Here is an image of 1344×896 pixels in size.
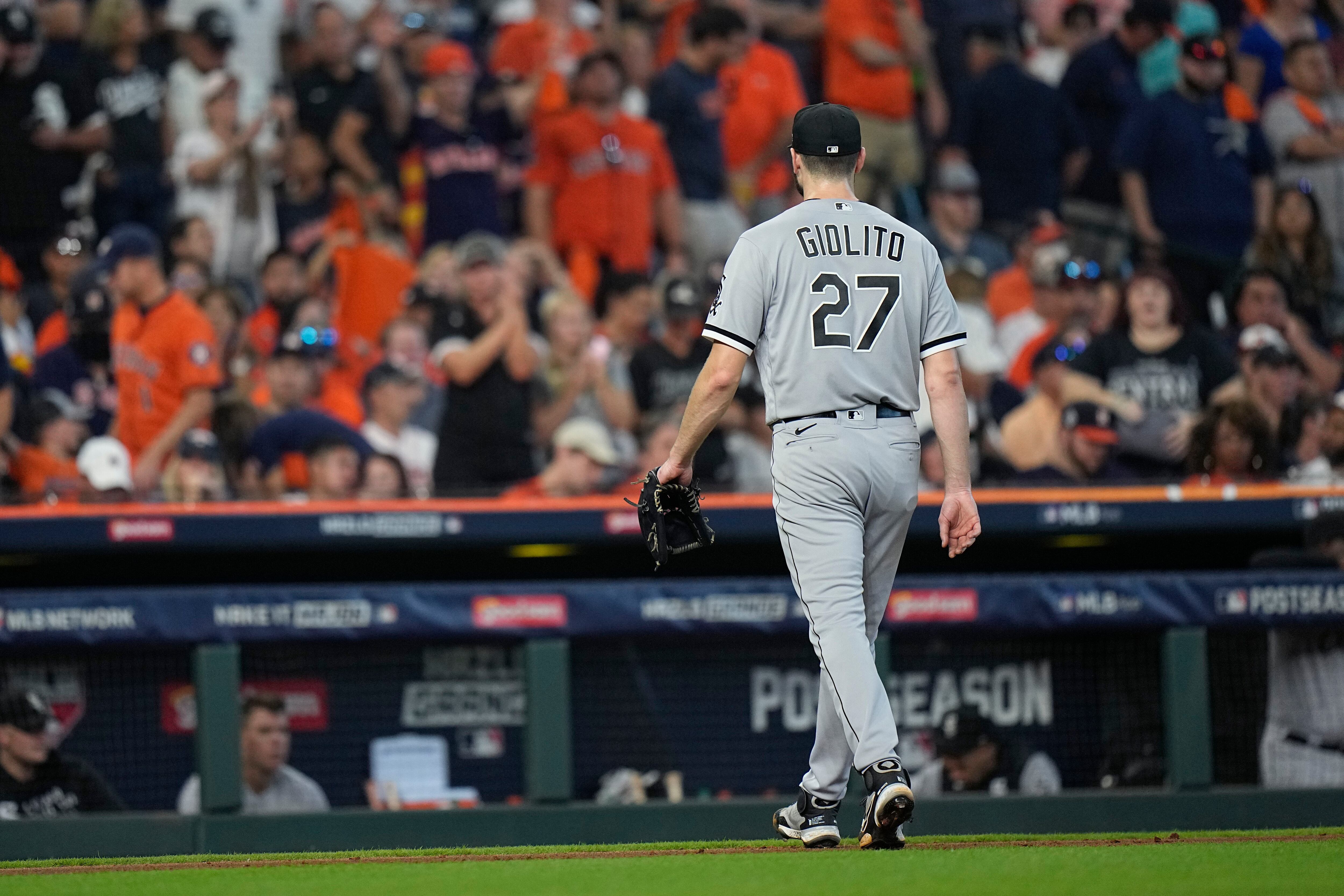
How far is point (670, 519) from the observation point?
5.01 metres

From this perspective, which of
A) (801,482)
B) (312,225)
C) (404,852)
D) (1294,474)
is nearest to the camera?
(801,482)

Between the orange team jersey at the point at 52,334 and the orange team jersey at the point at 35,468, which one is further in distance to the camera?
the orange team jersey at the point at 52,334

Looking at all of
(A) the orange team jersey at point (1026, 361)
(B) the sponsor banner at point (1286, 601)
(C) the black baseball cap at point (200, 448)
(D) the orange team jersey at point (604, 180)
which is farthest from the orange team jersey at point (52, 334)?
(B) the sponsor banner at point (1286, 601)

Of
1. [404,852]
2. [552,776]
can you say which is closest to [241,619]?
[552,776]

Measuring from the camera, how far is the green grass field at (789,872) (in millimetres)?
4152

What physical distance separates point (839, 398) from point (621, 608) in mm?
2190

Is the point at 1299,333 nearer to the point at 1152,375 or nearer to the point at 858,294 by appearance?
the point at 1152,375

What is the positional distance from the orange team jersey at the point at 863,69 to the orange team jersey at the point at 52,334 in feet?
16.2

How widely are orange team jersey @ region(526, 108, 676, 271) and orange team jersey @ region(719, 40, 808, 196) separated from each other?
0.71 meters

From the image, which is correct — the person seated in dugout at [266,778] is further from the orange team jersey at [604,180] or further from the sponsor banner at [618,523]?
the orange team jersey at [604,180]

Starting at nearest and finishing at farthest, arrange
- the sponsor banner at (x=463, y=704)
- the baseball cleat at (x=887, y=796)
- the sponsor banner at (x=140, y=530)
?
the baseball cleat at (x=887, y=796) → the sponsor banner at (x=463, y=704) → the sponsor banner at (x=140, y=530)

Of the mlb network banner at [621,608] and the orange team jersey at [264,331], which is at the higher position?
the orange team jersey at [264,331]

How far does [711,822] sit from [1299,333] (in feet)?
17.5

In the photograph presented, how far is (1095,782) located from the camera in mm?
6789
